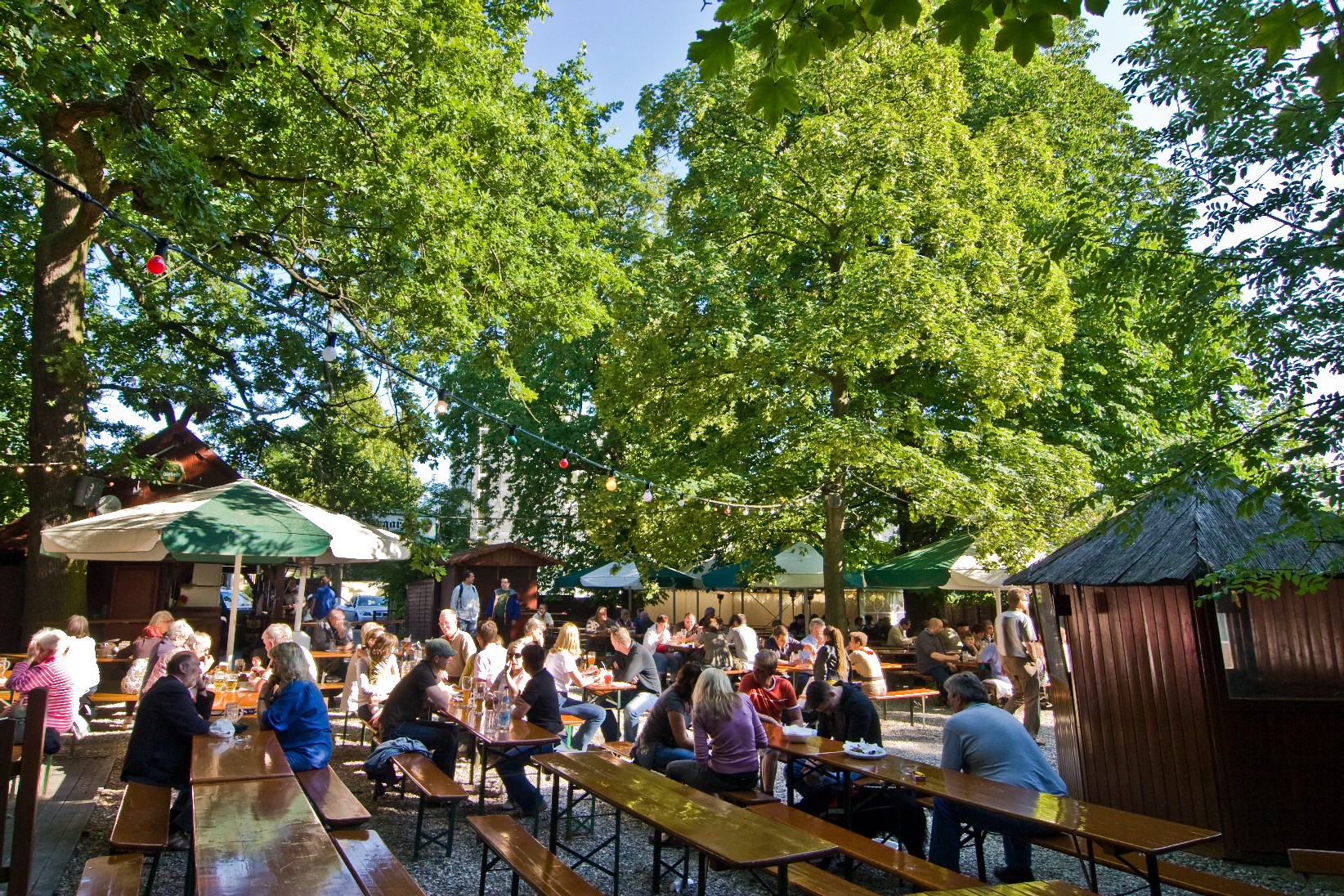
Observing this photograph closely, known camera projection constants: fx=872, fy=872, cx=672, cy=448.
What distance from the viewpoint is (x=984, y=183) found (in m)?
15.0

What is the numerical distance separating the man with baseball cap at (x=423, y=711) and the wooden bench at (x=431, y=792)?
1.75 feet

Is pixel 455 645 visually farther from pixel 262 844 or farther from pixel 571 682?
pixel 262 844

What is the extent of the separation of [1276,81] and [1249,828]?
5.02 metres

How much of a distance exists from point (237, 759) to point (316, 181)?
7.04 meters

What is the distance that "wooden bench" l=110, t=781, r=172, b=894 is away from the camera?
4242 mm

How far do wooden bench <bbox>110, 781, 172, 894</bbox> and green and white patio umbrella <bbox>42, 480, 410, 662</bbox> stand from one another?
3.28 m

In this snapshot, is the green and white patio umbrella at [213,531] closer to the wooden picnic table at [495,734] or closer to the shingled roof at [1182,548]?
the wooden picnic table at [495,734]

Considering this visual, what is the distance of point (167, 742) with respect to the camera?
218 inches

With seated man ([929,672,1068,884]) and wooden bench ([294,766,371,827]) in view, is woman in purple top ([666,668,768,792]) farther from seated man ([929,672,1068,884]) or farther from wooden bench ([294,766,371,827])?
wooden bench ([294,766,371,827])

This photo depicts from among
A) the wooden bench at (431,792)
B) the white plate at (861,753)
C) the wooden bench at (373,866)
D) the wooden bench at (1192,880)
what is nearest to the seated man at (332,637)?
the wooden bench at (431,792)

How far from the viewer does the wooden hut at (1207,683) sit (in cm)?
614

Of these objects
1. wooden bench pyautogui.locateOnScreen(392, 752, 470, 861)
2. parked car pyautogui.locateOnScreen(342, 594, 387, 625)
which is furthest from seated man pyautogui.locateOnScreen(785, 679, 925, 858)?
parked car pyautogui.locateOnScreen(342, 594, 387, 625)

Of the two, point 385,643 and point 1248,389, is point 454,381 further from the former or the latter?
point 1248,389

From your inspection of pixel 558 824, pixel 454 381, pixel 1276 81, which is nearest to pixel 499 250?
pixel 558 824
